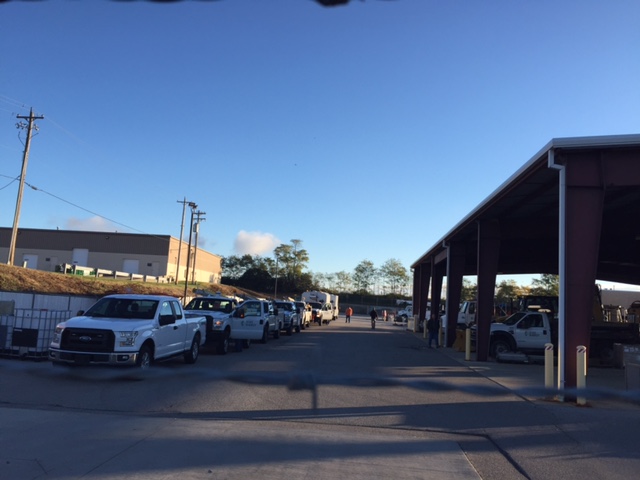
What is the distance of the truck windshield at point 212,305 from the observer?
66.6 ft

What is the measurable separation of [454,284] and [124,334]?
60.6 ft

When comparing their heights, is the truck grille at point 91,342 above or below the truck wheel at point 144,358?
above

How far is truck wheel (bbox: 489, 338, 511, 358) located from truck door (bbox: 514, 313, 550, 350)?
44 cm

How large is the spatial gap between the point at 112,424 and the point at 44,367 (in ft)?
21.6

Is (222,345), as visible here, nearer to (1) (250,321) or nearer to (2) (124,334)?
(1) (250,321)

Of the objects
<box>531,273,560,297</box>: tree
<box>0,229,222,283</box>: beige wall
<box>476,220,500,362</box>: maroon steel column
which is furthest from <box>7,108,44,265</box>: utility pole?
<box>531,273,560,297</box>: tree

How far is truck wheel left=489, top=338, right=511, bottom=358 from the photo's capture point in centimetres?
2009

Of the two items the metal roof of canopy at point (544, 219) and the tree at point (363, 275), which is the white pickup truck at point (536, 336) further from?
the tree at point (363, 275)

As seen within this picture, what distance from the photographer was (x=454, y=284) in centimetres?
2631

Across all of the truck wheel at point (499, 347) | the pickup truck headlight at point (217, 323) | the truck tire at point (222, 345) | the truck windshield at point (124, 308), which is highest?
the truck windshield at point (124, 308)

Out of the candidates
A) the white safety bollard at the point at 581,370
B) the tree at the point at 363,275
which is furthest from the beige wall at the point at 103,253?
the white safety bollard at the point at 581,370

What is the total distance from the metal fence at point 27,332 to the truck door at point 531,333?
1607 centimetres

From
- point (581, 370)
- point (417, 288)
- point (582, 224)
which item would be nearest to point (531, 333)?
point (582, 224)

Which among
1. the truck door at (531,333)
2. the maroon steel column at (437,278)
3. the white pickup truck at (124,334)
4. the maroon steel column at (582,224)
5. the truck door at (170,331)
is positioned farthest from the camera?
the maroon steel column at (437,278)
